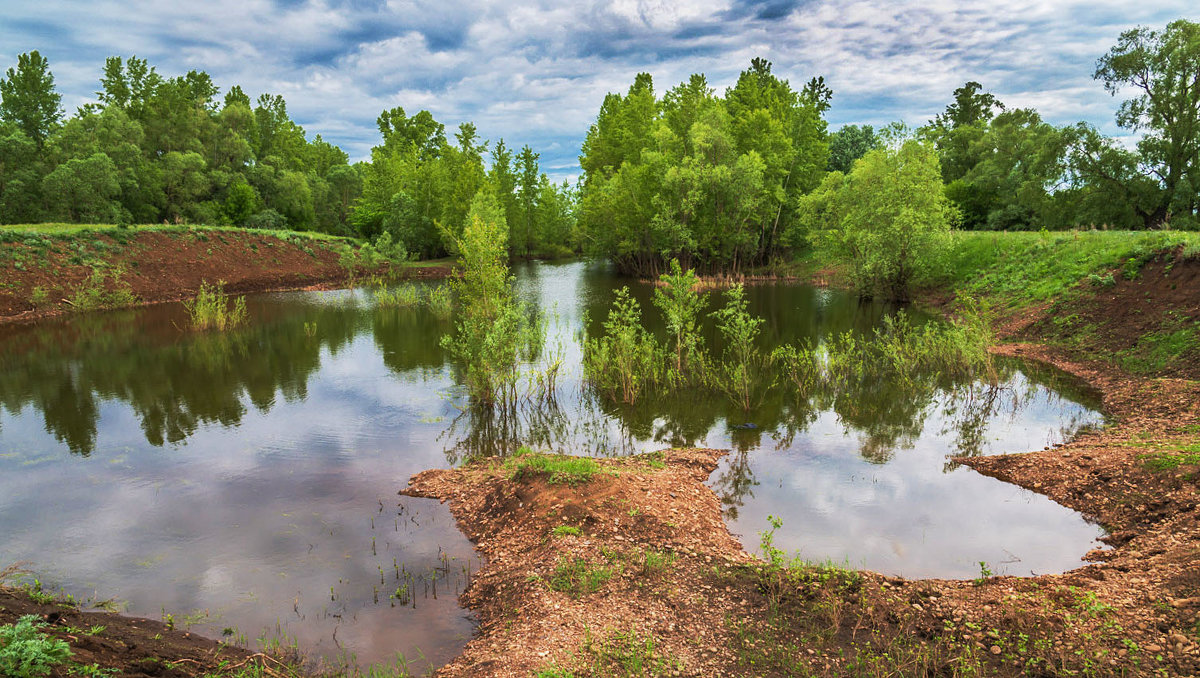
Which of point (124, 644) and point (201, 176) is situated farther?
point (201, 176)

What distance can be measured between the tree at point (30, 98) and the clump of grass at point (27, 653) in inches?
2747

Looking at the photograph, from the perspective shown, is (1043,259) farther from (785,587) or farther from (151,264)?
(151,264)

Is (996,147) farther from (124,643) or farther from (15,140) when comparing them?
(15,140)

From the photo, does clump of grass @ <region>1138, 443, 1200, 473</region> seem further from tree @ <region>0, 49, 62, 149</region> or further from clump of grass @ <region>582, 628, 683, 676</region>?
tree @ <region>0, 49, 62, 149</region>

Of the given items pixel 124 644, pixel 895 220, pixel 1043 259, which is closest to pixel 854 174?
pixel 895 220

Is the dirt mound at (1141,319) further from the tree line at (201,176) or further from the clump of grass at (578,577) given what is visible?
the tree line at (201,176)

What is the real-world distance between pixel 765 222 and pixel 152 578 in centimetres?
4469

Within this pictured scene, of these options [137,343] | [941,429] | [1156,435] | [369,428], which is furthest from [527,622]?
[137,343]

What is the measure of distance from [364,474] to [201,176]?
2383 inches

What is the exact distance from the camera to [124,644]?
5.48 m

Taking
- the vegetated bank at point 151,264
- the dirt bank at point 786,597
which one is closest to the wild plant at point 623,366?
the dirt bank at point 786,597

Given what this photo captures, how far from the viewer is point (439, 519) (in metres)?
9.48

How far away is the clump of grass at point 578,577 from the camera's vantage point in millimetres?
6992

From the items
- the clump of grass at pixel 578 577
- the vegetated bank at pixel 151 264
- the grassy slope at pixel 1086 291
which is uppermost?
the vegetated bank at pixel 151 264
